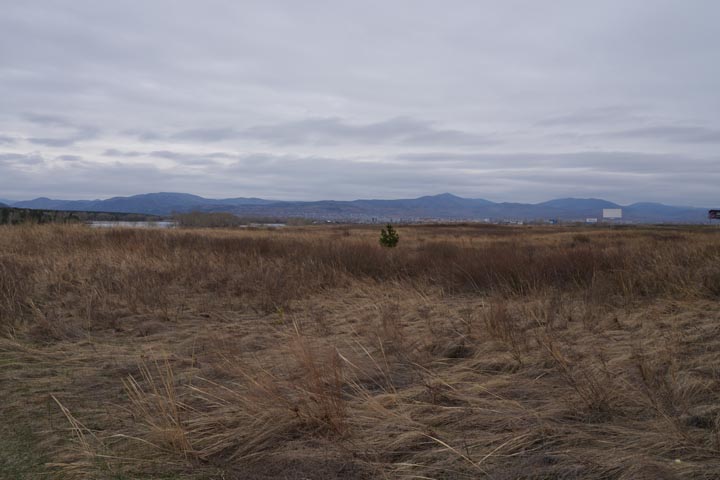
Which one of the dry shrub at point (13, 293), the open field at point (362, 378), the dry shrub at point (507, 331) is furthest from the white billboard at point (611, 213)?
the dry shrub at point (13, 293)

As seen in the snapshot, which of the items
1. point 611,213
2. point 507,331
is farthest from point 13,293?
point 611,213

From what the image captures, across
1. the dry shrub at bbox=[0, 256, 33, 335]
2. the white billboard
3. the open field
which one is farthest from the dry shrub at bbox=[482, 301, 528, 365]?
the white billboard

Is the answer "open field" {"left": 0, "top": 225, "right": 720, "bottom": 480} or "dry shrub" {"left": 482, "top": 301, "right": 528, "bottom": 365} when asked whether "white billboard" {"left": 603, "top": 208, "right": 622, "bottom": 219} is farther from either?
"dry shrub" {"left": 482, "top": 301, "right": 528, "bottom": 365}

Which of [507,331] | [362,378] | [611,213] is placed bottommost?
[362,378]

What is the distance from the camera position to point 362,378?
4754 millimetres

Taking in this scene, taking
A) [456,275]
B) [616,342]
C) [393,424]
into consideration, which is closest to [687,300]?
[616,342]

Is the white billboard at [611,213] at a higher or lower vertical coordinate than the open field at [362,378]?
higher

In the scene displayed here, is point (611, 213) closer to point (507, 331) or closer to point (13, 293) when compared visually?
point (507, 331)

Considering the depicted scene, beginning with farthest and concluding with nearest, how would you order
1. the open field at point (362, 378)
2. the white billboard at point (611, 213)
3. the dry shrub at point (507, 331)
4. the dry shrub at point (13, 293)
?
the white billboard at point (611, 213) < the dry shrub at point (13, 293) < the dry shrub at point (507, 331) < the open field at point (362, 378)

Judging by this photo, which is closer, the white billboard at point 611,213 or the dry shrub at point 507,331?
the dry shrub at point 507,331

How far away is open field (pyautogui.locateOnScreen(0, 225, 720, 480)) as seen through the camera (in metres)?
3.20

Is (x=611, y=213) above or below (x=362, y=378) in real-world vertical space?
above

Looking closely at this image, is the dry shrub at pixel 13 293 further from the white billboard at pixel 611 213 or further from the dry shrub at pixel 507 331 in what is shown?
the white billboard at pixel 611 213

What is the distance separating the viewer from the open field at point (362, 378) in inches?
126
